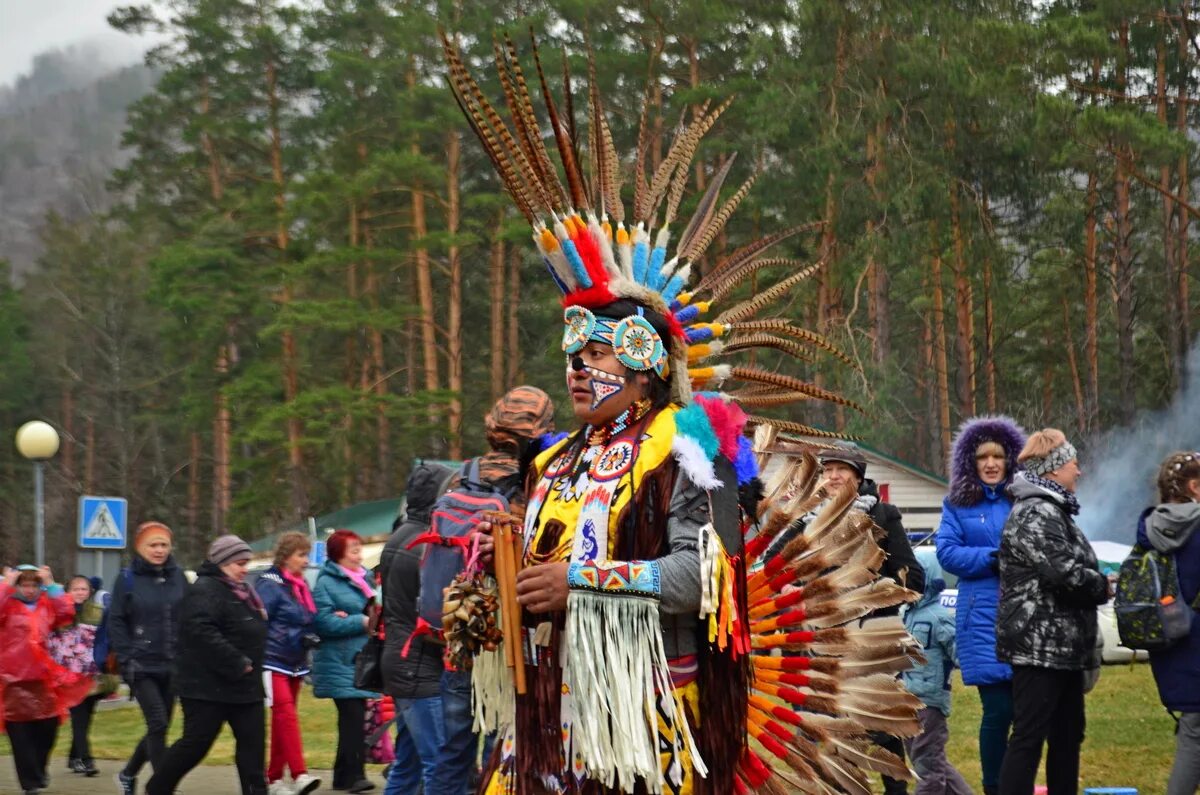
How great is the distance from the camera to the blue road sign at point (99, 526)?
638 inches

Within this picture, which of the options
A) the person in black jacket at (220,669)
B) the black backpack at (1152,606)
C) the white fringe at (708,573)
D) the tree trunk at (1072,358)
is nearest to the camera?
Result: the white fringe at (708,573)

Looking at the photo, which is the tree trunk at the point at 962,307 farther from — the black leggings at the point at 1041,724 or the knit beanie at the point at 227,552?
the black leggings at the point at 1041,724

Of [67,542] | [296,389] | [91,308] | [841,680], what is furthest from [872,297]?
[67,542]

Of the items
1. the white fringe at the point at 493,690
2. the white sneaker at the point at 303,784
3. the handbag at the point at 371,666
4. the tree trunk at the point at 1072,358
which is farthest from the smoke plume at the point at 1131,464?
the white fringe at the point at 493,690

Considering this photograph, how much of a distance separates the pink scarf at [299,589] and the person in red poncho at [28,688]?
1655 millimetres

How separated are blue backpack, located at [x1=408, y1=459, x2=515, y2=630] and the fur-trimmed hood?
2286mm

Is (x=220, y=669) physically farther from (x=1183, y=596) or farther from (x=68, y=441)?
(x=68, y=441)

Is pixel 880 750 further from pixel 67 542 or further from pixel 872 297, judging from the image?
pixel 67 542

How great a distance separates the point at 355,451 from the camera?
3491cm

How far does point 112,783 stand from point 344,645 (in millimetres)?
2120

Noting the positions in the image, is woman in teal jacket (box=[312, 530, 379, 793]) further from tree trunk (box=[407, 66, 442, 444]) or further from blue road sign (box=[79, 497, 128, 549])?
tree trunk (box=[407, 66, 442, 444])

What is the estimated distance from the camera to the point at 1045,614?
22.4 feet

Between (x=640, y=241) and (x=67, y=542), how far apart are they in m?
52.8

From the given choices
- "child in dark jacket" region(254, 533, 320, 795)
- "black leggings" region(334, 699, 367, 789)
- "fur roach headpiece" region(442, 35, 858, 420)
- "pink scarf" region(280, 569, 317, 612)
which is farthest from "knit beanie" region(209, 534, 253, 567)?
"fur roach headpiece" region(442, 35, 858, 420)
